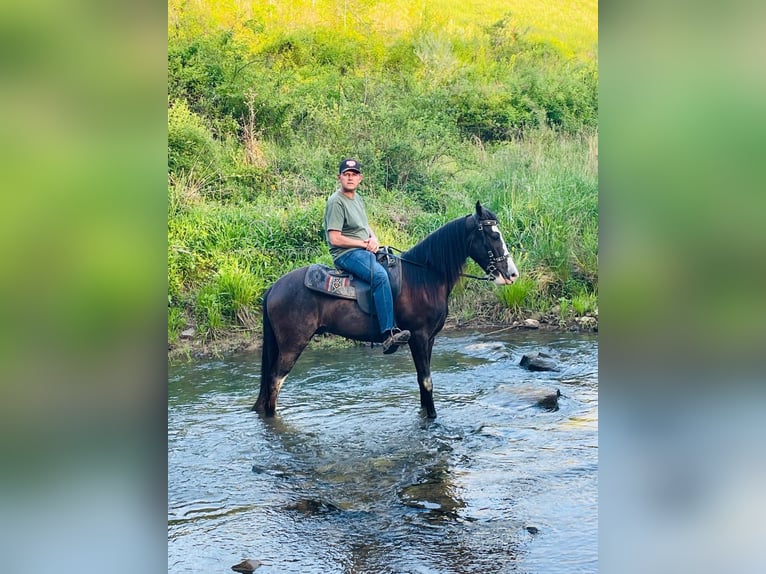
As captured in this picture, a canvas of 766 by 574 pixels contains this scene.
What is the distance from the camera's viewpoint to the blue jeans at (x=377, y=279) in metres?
4.97

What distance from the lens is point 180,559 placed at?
11.1 ft

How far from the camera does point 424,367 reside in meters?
5.23

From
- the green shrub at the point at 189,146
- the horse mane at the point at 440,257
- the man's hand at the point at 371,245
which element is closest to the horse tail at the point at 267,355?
the man's hand at the point at 371,245

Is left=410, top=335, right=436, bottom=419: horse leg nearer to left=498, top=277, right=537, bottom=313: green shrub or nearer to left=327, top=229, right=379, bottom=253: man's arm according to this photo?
left=327, top=229, right=379, bottom=253: man's arm

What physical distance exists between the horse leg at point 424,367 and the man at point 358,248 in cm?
25

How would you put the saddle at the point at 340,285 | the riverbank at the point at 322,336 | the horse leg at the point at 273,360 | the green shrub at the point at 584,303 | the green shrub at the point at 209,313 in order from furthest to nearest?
the green shrub at the point at 584,303 → the green shrub at the point at 209,313 → the riverbank at the point at 322,336 → the horse leg at the point at 273,360 → the saddle at the point at 340,285

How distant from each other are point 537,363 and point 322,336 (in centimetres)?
223

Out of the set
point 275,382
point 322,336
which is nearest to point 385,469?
point 275,382

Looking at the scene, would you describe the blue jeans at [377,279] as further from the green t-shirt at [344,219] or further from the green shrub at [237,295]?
the green shrub at [237,295]

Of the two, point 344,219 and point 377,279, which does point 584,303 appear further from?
point 344,219
